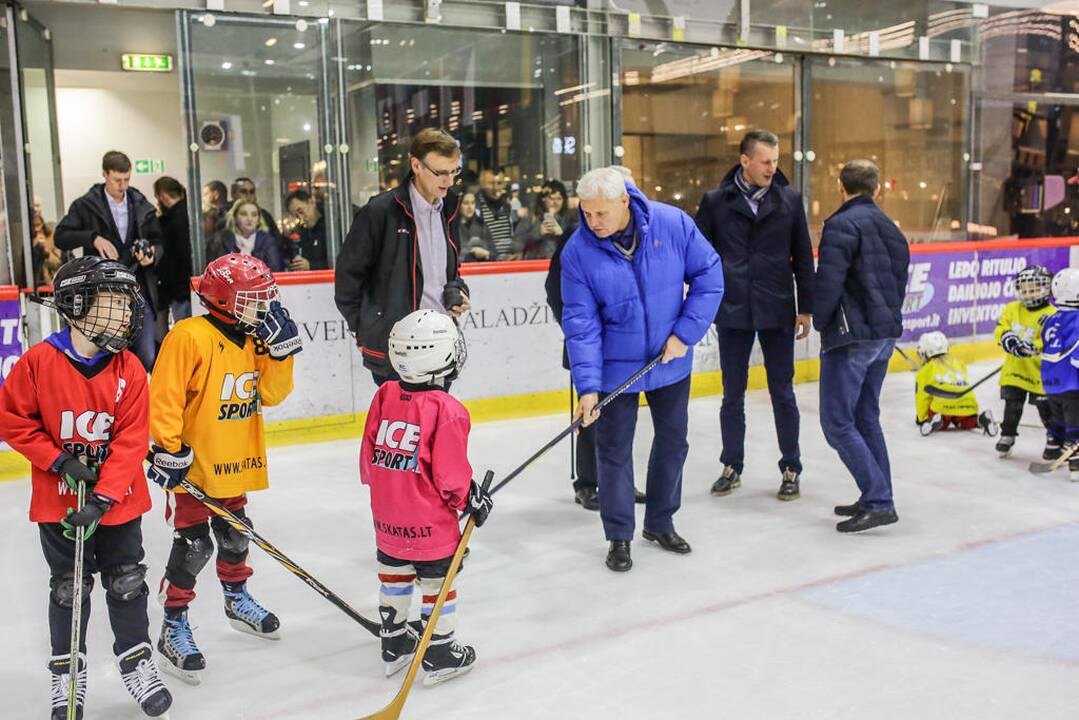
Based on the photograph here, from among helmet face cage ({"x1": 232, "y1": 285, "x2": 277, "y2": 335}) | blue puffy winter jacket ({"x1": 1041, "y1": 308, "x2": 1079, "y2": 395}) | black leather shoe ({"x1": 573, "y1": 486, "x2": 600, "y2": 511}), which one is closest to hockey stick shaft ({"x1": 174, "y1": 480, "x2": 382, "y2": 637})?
helmet face cage ({"x1": 232, "y1": 285, "x2": 277, "y2": 335})

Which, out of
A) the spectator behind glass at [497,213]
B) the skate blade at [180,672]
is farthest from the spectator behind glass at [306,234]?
the skate blade at [180,672]

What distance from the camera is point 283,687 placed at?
265 centimetres

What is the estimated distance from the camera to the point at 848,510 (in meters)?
3.95

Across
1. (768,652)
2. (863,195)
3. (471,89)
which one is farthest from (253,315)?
(471,89)

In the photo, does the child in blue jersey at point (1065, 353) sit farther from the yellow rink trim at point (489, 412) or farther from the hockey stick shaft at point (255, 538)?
the hockey stick shaft at point (255, 538)

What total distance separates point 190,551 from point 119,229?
10.4ft

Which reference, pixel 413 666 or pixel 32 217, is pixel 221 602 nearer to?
pixel 413 666

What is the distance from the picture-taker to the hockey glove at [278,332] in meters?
2.68

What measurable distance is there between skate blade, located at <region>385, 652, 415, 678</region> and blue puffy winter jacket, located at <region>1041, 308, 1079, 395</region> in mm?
3135

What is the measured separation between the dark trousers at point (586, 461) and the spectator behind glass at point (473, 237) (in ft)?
8.37

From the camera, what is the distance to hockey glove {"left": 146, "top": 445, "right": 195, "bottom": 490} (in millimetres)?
2496

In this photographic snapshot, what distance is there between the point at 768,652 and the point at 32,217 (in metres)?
4.57

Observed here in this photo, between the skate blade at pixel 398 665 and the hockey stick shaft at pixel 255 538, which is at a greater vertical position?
the hockey stick shaft at pixel 255 538

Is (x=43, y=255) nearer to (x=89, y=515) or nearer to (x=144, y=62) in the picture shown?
(x=144, y=62)
